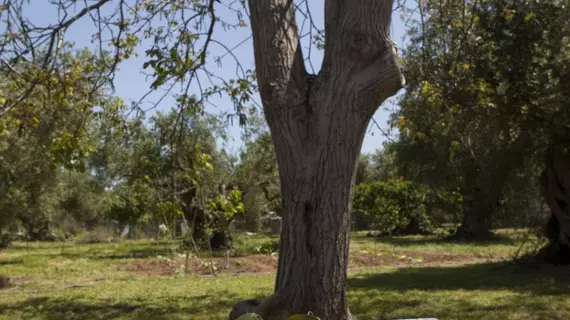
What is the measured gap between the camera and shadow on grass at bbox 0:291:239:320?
8.29 metres

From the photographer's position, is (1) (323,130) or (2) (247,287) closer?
(1) (323,130)

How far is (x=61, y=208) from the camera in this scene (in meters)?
37.6

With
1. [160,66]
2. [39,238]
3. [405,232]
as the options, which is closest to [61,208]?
[39,238]

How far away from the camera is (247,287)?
37.5 feet

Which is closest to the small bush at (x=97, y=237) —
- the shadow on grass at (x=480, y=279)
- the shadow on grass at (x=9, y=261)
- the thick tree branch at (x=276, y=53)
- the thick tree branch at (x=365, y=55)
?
the shadow on grass at (x=9, y=261)

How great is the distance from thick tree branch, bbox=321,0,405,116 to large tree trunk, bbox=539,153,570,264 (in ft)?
26.8

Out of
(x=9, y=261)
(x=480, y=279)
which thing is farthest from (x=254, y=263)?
(x=9, y=261)

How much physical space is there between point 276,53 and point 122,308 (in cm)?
527

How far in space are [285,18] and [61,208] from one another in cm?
3509

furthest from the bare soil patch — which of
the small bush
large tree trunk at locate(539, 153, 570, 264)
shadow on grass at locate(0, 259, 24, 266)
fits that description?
the small bush

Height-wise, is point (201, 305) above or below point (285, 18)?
below

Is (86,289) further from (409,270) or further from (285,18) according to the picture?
(285,18)

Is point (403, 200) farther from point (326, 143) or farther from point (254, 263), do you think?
point (326, 143)

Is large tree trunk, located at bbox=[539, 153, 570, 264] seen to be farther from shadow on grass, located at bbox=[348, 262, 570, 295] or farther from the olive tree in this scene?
the olive tree
